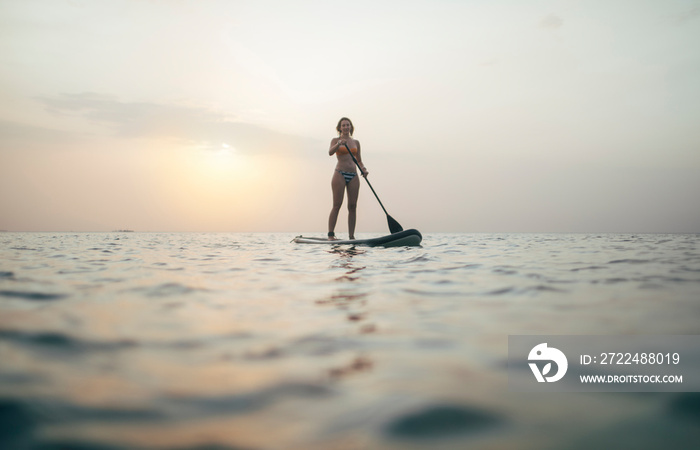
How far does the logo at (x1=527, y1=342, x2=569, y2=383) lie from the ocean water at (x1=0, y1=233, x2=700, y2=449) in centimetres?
12

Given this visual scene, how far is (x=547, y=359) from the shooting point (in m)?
1.69

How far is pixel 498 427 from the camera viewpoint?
1.12 metres

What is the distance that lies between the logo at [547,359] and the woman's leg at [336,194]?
314 inches

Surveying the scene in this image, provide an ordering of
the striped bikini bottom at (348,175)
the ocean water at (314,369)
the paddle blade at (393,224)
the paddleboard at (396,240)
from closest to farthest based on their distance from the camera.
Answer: the ocean water at (314,369)
the paddleboard at (396,240)
the paddle blade at (393,224)
the striped bikini bottom at (348,175)

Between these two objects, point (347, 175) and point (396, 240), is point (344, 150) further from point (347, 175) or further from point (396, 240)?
point (396, 240)

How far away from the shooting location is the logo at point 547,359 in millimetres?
1538

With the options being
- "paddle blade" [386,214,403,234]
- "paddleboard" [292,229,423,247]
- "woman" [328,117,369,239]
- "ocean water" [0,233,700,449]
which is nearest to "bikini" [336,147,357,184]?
"woman" [328,117,369,239]

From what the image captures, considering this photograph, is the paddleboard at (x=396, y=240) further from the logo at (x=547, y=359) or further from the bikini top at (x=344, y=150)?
the logo at (x=547, y=359)

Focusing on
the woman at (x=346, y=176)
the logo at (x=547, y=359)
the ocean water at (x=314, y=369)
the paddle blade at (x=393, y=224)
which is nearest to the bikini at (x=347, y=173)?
the woman at (x=346, y=176)

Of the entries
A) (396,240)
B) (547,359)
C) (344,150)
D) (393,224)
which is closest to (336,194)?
(344,150)

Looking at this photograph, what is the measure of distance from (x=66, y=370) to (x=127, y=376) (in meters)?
0.27

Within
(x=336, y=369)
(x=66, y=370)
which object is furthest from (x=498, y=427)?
(x=66, y=370)

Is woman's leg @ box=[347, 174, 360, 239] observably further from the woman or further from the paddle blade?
the paddle blade

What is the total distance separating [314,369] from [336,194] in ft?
27.0
